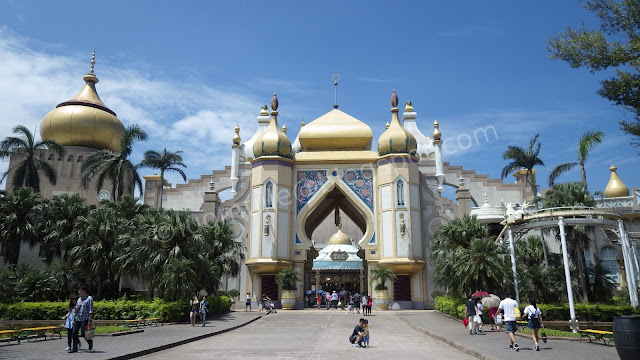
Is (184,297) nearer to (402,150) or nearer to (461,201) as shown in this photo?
(402,150)

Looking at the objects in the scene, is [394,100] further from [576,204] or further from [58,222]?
[58,222]

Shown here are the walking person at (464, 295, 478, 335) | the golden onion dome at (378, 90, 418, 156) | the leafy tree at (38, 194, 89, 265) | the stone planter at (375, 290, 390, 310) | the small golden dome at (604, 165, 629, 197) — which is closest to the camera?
the walking person at (464, 295, 478, 335)

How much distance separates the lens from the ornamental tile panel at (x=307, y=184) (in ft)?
115

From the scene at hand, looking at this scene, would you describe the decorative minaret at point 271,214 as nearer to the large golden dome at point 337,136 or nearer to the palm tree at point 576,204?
the large golden dome at point 337,136

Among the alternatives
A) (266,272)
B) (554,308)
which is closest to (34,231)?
(266,272)

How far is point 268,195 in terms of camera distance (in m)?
33.7

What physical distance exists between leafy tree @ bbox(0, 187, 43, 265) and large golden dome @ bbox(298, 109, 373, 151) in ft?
60.5

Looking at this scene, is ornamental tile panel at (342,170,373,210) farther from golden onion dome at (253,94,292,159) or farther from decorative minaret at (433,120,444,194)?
decorative minaret at (433,120,444,194)

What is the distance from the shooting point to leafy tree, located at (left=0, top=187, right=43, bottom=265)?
89.4 feet

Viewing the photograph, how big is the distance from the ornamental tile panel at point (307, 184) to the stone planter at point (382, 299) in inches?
318

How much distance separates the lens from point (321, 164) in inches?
1407

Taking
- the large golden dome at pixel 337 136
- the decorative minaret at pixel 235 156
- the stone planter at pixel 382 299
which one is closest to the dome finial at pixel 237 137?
the decorative minaret at pixel 235 156

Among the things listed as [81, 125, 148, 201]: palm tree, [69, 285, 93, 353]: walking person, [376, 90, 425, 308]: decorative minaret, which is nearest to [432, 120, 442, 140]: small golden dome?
[376, 90, 425, 308]: decorative minaret

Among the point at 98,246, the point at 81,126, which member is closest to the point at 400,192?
the point at 98,246
